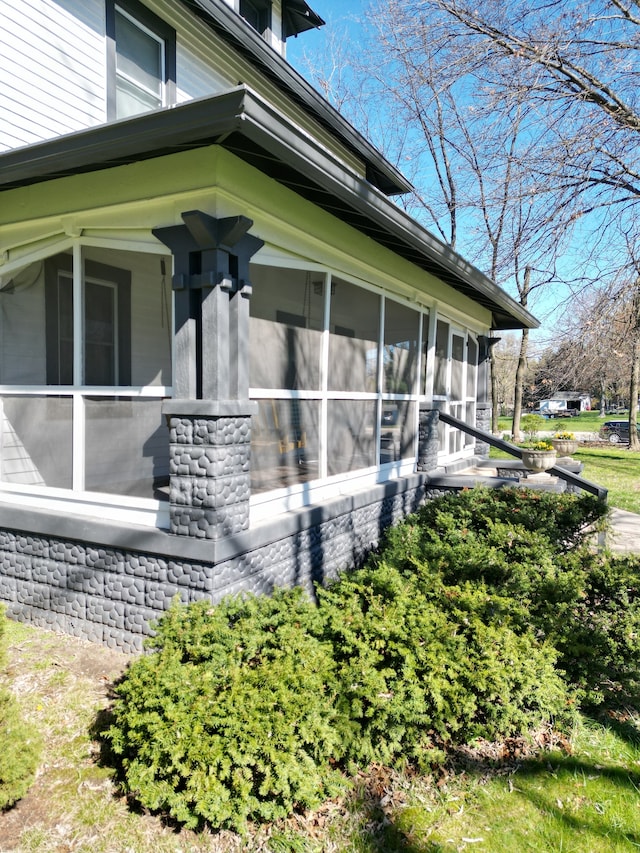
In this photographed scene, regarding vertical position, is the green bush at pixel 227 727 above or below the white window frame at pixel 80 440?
below

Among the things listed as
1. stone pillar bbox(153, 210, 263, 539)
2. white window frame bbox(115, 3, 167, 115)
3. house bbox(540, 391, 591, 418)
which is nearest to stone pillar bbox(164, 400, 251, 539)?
stone pillar bbox(153, 210, 263, 539)

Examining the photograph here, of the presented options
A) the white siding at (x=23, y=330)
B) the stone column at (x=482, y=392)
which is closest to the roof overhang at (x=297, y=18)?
the stone column at (x=482, y=392)

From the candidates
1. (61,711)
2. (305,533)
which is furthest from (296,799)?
(305,533)

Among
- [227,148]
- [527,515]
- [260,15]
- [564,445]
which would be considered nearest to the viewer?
[227,148]

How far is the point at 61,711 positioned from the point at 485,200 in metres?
7.11

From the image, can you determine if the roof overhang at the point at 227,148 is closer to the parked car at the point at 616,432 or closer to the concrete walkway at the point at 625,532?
the concrete walkway at the point at 625,532

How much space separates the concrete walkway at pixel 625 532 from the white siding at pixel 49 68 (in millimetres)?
7311

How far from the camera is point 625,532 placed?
302 inches

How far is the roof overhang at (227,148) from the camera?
2672 millimetres

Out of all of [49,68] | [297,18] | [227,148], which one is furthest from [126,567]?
[297,18]

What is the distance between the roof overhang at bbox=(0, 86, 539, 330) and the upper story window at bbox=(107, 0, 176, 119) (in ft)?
8.92

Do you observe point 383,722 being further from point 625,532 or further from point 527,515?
point 625,532

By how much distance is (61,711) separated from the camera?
10.1ft

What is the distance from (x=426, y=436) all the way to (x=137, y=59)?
5713 millimetres
